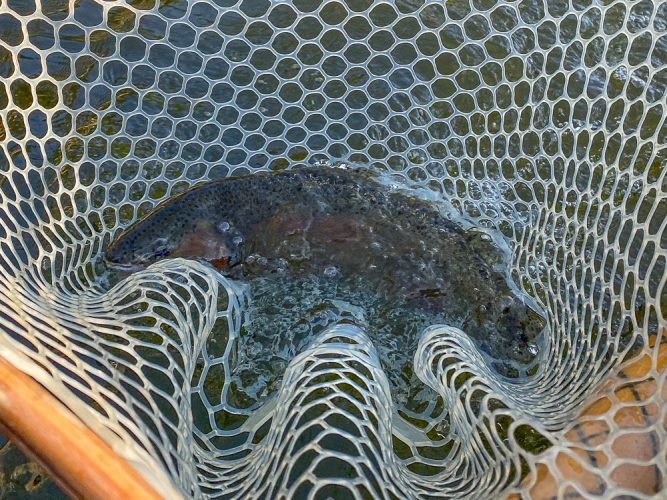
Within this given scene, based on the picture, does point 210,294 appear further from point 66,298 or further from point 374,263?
point 374,263

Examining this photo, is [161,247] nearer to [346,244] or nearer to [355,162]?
[346,244]

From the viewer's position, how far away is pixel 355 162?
3902mm

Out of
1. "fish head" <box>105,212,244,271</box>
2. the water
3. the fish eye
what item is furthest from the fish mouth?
the water

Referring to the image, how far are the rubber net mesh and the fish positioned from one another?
0.51 ft

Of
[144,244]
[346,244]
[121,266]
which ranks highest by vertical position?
[346,244]

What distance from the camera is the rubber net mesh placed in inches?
79.3

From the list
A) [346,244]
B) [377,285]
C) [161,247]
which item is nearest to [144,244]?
[161,247]

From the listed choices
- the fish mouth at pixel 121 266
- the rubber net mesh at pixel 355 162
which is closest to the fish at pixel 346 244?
the fish mouth at pixel 121 266

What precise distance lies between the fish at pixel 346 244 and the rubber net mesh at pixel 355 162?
154 mm

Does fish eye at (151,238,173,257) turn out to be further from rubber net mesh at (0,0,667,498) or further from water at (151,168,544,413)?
rubber net mesh at (0,0,667,498)

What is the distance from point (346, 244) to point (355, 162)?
0.65 metres

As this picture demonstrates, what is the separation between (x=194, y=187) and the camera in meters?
3.72

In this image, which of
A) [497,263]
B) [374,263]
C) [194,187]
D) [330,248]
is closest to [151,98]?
[194,187]

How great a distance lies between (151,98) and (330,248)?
1.63m
